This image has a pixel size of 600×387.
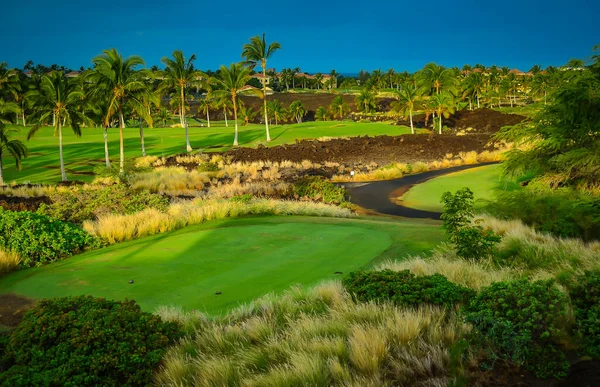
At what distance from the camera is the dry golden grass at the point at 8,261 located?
9.89 meters

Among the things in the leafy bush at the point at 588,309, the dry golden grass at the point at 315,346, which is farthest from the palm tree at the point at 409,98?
the dry golden grass at the point at 315,346

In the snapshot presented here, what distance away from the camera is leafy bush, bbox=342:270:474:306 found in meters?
5.78

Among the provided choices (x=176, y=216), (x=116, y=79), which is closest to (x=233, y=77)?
(x=116, y=79)

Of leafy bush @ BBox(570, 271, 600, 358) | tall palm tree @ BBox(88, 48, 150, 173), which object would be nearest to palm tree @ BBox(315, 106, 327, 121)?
tall palm tree @ BBox(88, 48, 150, 173)

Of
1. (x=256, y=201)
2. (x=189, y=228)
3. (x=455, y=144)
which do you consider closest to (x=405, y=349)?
(x=189, y=228)

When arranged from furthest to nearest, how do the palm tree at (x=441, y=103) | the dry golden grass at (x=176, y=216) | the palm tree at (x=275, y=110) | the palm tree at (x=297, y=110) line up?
1. the palm tree at (x=297, y=110)
2. the palm tree at (x=275, y=110)
3. the palm tree at (x=441, y=103)
4. the dry golden grass at (x=176, y=216)

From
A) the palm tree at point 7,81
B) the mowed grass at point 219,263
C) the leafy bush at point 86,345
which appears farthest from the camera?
the palm tree at point 7,81

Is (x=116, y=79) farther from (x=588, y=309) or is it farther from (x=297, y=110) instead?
(x=297, y=110)

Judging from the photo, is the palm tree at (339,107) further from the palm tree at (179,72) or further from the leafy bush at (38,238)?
the leafy bush at (38,238)

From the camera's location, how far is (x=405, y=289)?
5.98 metres

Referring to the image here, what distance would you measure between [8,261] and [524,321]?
33.6 ft

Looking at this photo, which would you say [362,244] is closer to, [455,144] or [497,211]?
[497,211]

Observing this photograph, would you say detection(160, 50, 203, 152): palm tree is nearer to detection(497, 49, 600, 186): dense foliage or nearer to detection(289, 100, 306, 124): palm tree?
detection(497, 49, 600, 186): dense foliage

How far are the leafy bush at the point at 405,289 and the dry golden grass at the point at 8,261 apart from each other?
7.77m
